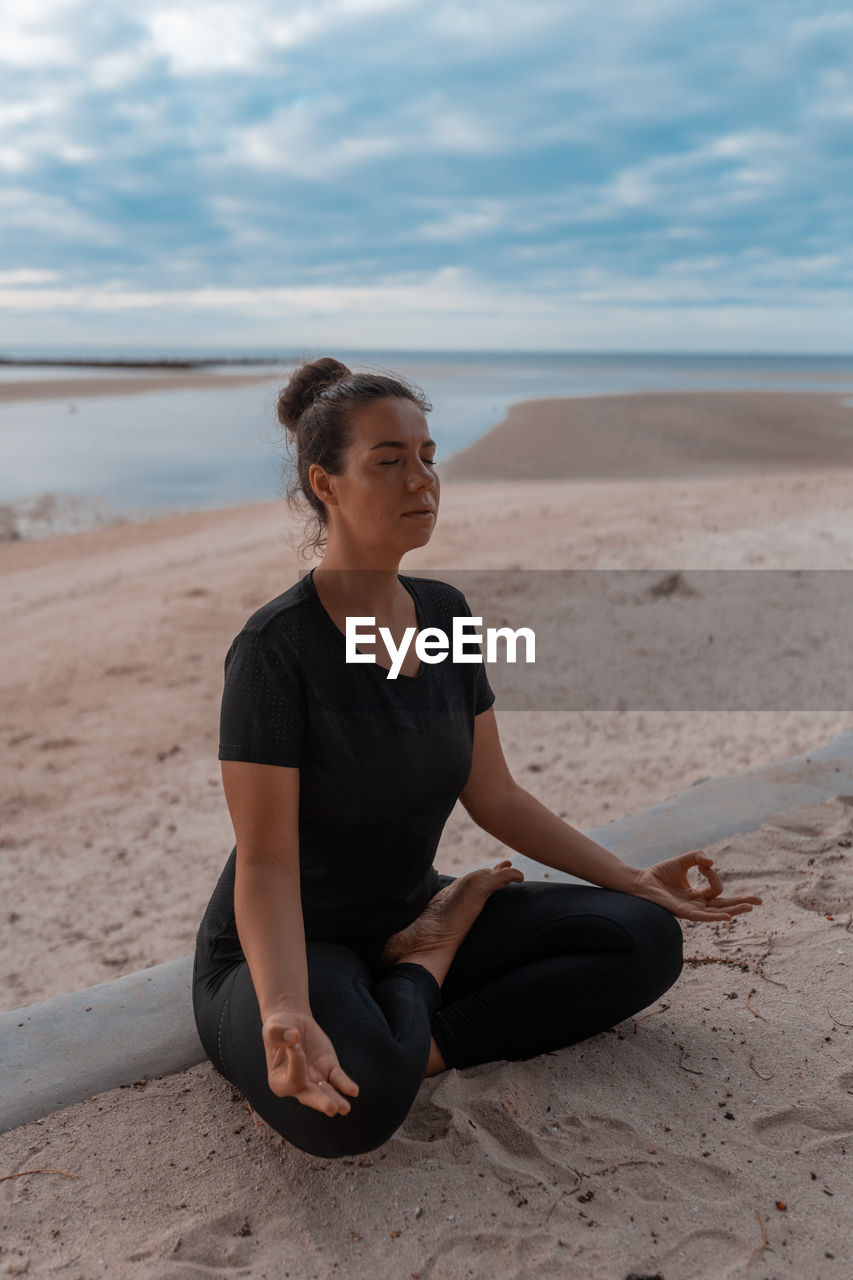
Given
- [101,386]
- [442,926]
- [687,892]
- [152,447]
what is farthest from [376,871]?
[101,386]

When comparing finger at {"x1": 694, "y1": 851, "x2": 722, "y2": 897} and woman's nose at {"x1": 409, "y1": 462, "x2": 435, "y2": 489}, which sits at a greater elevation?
woman's nose at {"x1": 409, "y1": 462, "x2": 435, "y2": 489}

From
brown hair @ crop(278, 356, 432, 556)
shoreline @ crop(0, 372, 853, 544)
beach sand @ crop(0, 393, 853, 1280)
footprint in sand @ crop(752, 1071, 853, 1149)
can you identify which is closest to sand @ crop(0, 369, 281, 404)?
shoreline @ crop(0, 372, 853, 544)

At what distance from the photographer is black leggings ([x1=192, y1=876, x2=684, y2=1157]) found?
1830 mm

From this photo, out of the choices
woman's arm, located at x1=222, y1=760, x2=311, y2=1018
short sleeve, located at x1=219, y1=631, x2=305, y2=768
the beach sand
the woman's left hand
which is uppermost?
short sleeve, located at x1=219, y1=631, x2=305, y2=768

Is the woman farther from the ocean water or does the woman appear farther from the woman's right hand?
the ocean water

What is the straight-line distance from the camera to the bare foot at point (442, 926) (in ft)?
7.02

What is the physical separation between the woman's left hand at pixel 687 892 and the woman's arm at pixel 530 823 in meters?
0.04

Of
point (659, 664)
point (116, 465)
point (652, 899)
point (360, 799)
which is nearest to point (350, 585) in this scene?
point (360, 799)

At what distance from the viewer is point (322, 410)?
2.09 meters

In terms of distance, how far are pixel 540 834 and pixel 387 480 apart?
0.89 m

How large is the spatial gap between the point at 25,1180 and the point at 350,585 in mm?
1236

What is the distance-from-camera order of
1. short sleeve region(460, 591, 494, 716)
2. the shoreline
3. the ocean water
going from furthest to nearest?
the ocean water < the shoreline < short sleeve region(460, 591, 494, 716)

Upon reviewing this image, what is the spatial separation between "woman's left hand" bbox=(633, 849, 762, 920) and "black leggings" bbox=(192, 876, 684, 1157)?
40mm

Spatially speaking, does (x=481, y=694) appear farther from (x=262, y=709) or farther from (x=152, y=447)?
(x=152, y=447)
